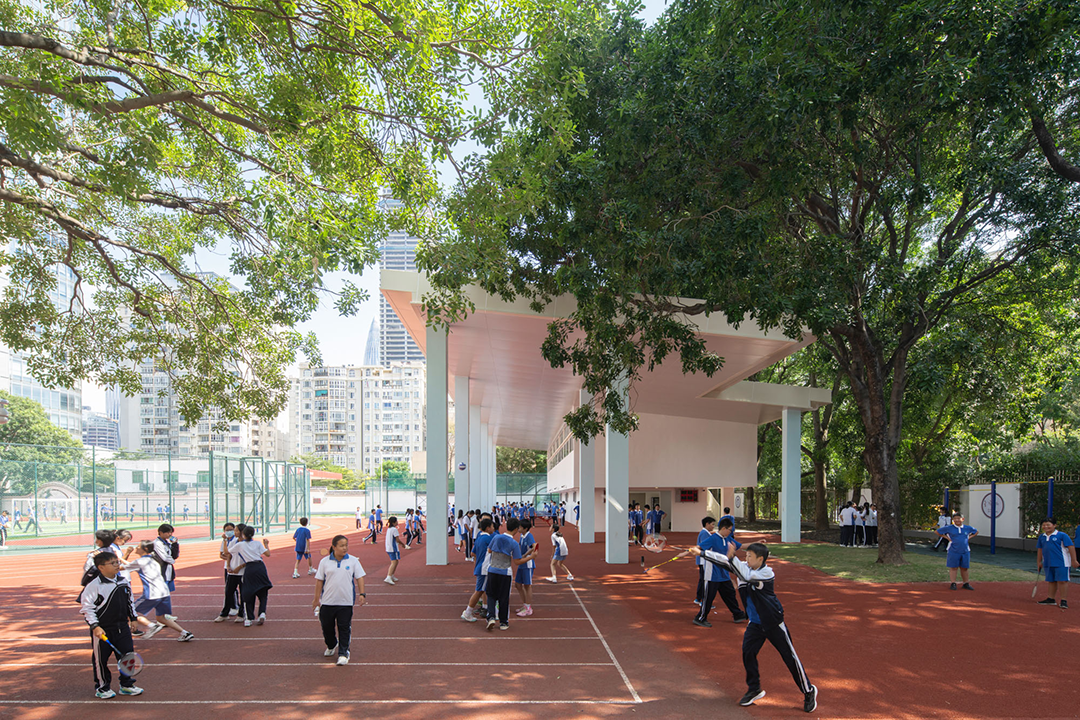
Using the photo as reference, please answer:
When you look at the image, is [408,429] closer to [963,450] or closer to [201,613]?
[963,450]

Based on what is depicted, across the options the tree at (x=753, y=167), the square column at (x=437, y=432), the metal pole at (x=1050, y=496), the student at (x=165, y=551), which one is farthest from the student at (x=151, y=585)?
the metal pole at (x=1050, y=496)

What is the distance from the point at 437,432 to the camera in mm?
16922

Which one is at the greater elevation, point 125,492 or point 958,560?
point 958,560

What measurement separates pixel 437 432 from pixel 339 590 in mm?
9164

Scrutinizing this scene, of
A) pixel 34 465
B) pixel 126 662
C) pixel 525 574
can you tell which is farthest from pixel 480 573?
pixel 34 465

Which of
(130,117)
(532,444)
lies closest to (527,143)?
(130,117)

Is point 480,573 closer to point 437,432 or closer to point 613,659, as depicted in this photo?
point 613,659

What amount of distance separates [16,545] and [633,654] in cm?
2255

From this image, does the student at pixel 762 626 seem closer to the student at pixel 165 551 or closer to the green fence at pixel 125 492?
the student at pixel 165 551

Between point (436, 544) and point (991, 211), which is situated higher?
point (991, 211)

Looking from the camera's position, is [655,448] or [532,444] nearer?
[655,448]

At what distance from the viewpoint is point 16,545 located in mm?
22953

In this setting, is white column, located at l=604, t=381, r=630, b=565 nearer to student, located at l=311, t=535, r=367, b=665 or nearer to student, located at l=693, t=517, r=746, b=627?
student, located at l=693, t=517, r=746, b=627

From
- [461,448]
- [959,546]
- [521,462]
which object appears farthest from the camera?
[521,462]
